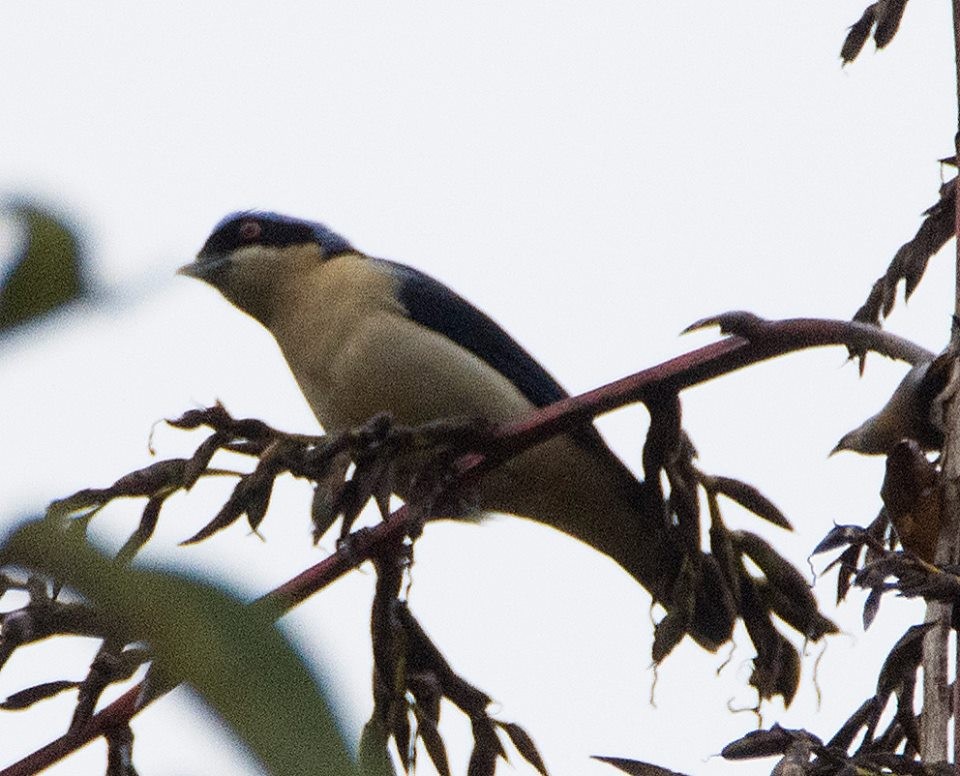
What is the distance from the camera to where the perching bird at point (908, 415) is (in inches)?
85.7

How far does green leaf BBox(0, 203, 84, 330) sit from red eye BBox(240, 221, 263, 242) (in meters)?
5.22

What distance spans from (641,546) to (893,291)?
1723 mm

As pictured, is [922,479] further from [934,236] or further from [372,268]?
[372,268]

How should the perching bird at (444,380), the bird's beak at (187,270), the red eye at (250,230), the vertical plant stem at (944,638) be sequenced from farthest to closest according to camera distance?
the red eye at (250,230) < the perching bird at (444,380) < the vertical plant stem at (944,638) < the bird's beak at (187,270)

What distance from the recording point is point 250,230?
18.3 feet

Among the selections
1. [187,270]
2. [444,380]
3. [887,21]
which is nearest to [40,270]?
[187,270]

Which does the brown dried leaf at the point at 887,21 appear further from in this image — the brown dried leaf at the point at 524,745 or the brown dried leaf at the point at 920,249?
the brown dried leaf at the point at 524,745

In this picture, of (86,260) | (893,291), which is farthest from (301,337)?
(86,260)

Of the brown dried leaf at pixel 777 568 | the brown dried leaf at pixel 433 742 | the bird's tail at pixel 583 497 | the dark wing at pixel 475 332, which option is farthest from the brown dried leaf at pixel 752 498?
the dark wing at pixel 475 332

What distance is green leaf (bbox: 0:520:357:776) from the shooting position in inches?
12.9

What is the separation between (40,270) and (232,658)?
131 millimetres

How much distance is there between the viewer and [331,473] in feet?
8.03

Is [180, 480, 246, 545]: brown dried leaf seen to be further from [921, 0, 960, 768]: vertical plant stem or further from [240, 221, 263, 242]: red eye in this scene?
[240, 221, 263, 242]: red eye

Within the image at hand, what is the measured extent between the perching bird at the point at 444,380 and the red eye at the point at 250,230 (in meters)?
0.61
